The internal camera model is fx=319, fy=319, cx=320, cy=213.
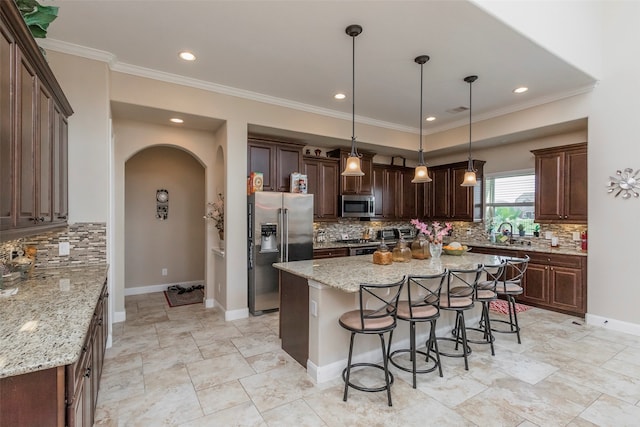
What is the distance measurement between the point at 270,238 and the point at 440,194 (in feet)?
12.5

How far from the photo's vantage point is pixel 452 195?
6.34 m

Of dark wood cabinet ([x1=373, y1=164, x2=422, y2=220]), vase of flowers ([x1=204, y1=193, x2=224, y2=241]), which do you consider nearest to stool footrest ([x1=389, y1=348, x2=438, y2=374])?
vase of flowers ([x1=204, y1=193, x2=224, y2=241])

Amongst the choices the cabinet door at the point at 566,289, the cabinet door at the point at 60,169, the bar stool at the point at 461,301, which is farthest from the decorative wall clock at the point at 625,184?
the cabinet door at the point at 60,169

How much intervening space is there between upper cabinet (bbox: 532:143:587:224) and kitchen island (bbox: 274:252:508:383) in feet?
6.95

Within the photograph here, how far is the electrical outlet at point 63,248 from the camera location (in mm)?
3117

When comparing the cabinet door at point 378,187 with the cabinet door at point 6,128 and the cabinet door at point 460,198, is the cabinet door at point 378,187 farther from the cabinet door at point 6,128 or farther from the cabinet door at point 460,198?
the cabinet door at point 6,128

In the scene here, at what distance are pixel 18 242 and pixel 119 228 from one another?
62.5 inches

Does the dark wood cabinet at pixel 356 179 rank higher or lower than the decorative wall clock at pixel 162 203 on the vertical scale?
higher

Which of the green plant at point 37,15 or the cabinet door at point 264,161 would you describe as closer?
the green plant at point 37,15

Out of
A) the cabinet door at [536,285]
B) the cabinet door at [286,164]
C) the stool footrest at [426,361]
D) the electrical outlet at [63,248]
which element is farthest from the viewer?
the cabinet door at [286,164]

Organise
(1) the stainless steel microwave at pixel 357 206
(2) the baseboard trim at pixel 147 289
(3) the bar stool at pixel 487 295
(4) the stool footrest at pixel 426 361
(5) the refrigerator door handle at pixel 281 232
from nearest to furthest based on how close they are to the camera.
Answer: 1. (4) the stool footrest at pixel 426 361
2. (3) the bar stool at pixel 487 295
3. (5) the refrigerator door handle at pixel 281 232
4. (2) the baseboard trim at pixel 147 289
5. (1) the stainless steel microwave at pixel 357 206

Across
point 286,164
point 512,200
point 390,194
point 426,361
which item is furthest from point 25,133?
point 512,200

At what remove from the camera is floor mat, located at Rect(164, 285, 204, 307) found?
16.9ft

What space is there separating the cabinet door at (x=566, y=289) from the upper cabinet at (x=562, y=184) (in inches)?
29.7
